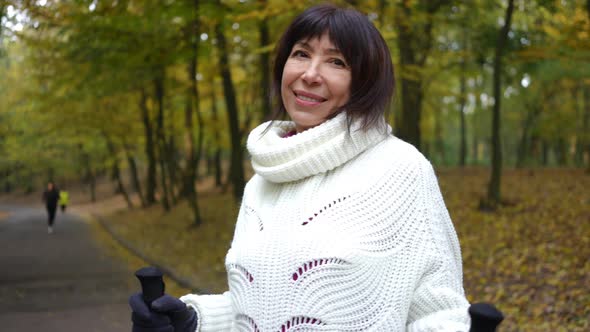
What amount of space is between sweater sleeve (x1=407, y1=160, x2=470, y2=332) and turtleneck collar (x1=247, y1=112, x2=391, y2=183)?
0.69 feet

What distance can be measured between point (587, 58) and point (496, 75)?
5.52 feet

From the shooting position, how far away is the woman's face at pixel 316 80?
1757 millimetres

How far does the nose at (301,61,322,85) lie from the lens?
1.77 m

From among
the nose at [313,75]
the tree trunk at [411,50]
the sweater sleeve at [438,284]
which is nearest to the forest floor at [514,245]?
the tree trunk at [411,50]

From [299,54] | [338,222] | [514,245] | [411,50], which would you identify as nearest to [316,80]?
[299,54]

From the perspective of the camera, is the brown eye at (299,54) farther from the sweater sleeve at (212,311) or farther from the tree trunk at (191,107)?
the tree trunk at (191,107)

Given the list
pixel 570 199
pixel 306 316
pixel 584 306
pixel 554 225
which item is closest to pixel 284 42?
pixel 306 316

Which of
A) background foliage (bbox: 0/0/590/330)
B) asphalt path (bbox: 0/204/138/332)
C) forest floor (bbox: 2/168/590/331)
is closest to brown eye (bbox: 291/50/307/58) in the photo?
background foliage (bbox: 0/0/590/330)

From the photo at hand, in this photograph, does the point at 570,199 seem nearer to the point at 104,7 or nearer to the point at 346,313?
the point at 104,7

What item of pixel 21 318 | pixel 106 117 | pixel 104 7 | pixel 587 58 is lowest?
pixel 21 318

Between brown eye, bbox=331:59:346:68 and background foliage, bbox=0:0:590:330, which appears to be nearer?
brown eye, bbox=331:59:346:68

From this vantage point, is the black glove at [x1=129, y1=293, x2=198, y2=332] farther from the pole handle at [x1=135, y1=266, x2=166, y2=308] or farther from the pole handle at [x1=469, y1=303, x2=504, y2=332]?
the pole handle at [x1=469, y1=303, x2=504, y2=332]

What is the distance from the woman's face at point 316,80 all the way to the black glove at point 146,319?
0.73 m

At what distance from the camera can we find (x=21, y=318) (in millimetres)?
7578
